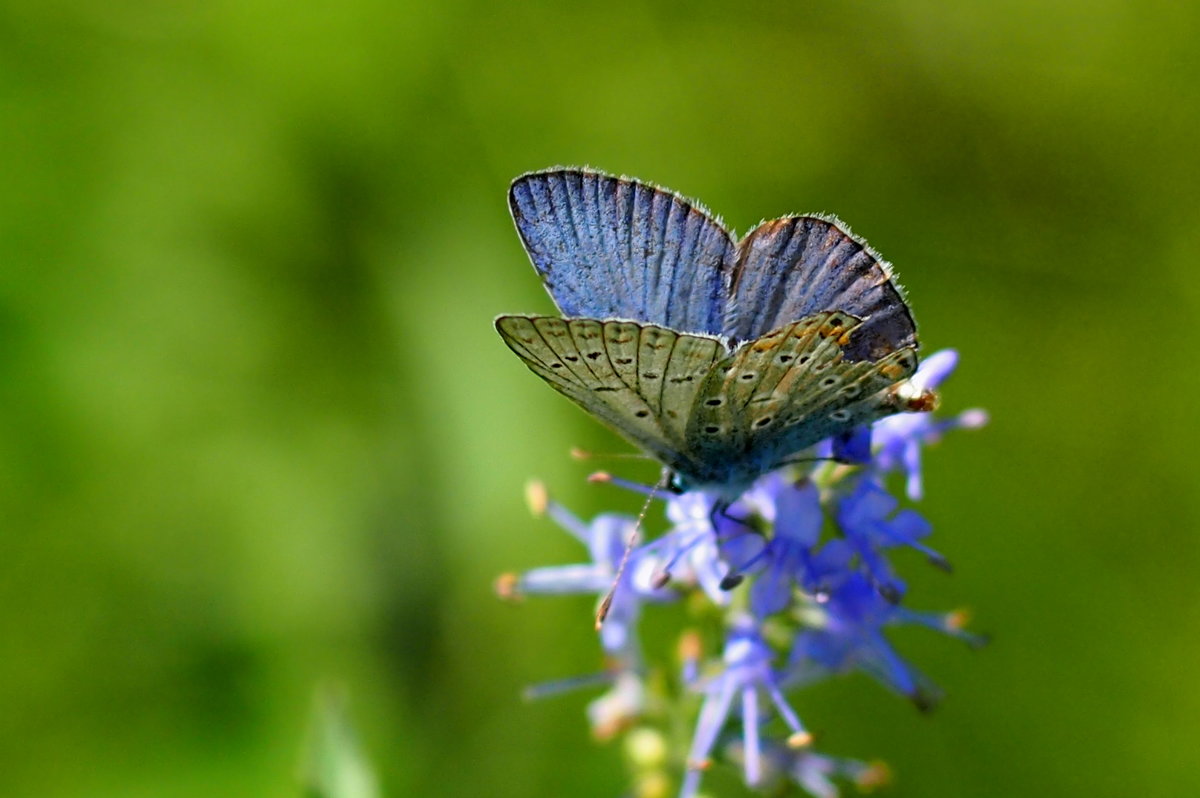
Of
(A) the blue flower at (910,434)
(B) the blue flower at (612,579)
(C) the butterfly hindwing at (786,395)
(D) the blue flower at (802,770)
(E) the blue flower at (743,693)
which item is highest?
(C) the butterfly hindwing at (786,395)

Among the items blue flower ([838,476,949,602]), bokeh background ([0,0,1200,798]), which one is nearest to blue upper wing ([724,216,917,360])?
blue flower ([838,476,949,602])

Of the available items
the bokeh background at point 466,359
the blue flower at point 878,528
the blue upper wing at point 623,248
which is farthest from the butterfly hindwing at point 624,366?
the bokeh background at point 466,359

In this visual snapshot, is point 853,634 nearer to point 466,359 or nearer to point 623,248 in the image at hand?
point 623,248

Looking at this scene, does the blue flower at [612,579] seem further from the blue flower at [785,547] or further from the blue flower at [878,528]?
the blue flower at [878,528]

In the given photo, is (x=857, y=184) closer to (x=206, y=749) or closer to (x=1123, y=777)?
(x=1123, y=777)

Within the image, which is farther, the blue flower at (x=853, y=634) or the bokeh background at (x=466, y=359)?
the bokeh background at (x=466, y=359)

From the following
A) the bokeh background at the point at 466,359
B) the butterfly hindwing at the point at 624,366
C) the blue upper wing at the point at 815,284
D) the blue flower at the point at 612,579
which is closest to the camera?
the butterfly hindwing at the point at 624,366

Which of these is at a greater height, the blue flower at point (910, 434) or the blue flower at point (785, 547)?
the blue flower at point (910, 434)

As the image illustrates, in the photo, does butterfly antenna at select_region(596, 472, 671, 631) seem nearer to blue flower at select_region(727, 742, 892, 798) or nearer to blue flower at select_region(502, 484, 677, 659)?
blue flower at select_region(502, 484, 677, 659)
